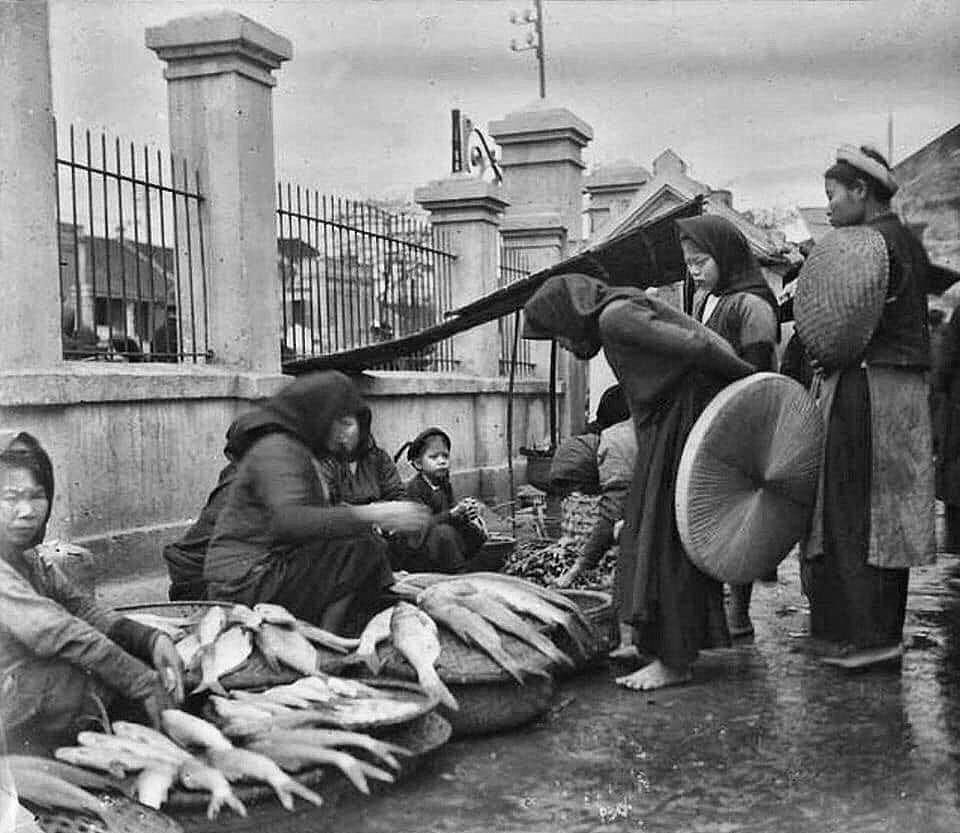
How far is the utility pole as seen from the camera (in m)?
3.91

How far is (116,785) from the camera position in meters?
2.97

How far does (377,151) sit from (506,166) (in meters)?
5.47

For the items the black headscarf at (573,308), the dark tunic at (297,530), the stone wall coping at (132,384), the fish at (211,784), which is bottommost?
the fish at (211,784)

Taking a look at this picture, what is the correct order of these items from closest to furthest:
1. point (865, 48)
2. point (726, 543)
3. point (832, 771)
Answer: point (832, 771) < point (865, 48) < point (726, 543)

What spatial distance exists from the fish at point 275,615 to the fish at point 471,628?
0.47 m

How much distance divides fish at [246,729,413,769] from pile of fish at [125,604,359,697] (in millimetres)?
374

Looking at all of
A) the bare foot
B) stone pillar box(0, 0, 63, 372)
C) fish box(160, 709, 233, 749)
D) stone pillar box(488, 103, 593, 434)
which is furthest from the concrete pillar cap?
fish box(160, 709, 233, 749)

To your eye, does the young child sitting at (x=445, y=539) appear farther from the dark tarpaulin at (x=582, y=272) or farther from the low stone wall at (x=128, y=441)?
the dark tarpaulin at (x=582, y=272)

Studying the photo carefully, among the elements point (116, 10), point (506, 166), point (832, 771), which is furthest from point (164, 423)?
point (506, 166)

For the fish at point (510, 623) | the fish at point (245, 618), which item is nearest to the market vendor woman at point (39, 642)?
the fish at point (245, 618)

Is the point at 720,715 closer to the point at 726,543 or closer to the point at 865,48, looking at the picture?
the point at 726,543

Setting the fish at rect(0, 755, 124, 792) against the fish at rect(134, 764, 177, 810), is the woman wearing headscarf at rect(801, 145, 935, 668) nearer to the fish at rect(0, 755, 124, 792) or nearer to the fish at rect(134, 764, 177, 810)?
the fish at rect(134, 764, 177, 810)

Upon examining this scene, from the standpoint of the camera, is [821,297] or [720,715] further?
[821,297]

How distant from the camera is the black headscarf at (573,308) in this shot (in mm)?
4473
